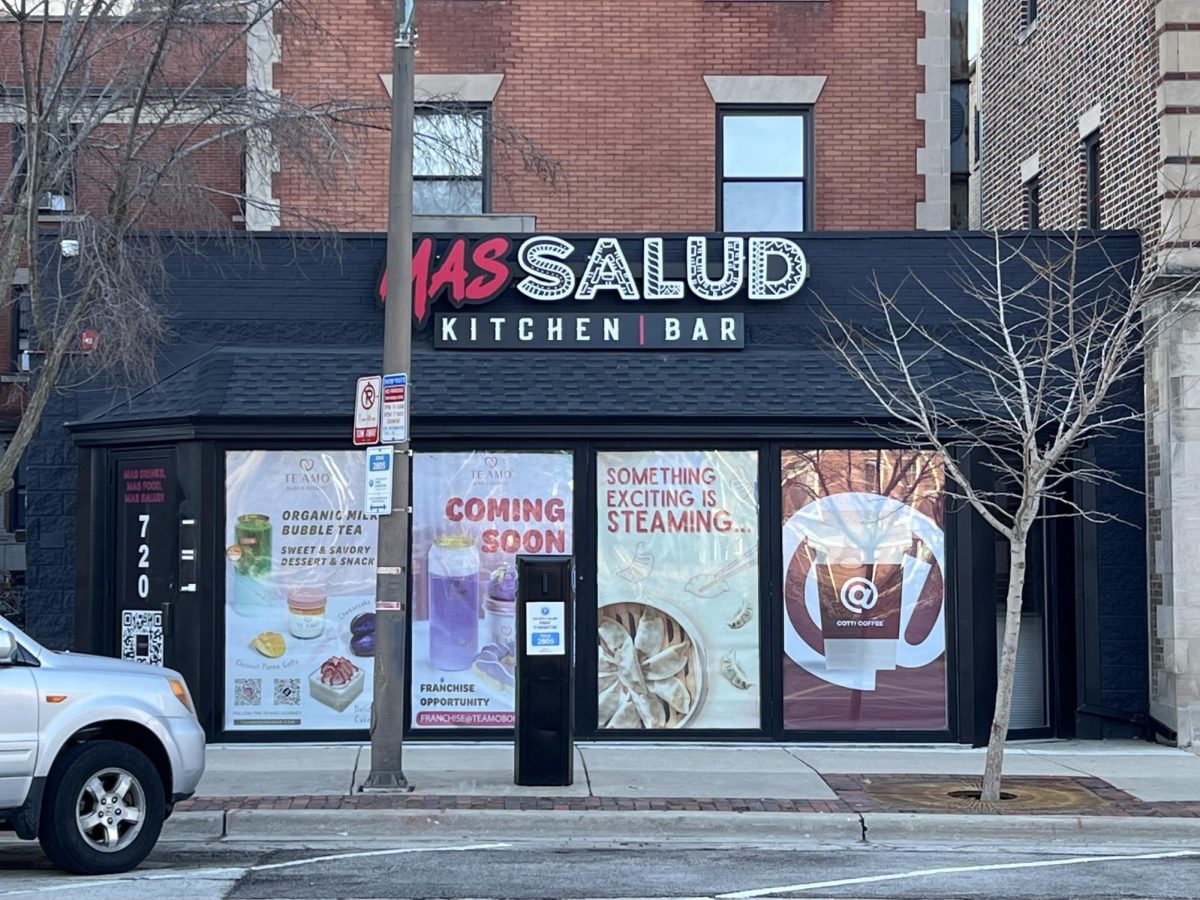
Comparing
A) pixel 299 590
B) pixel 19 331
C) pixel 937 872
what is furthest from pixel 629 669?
pixel 19 331

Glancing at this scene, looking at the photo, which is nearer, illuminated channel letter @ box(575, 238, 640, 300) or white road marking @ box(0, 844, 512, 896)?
white road marking @ box(0, 844, 512, 896)

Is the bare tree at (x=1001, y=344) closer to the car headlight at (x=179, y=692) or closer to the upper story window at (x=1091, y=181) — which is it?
the upper story window at (x=1091, y=181)

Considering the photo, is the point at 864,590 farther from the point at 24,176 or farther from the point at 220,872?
the point at 24,176

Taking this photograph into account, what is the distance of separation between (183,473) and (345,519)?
4.82 ft

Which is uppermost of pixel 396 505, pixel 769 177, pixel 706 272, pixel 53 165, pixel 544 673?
pixel 769 177

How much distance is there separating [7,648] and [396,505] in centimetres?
359

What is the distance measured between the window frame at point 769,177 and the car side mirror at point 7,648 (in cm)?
1048

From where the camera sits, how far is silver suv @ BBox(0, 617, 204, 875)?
29.0 ft

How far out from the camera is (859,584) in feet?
48.3

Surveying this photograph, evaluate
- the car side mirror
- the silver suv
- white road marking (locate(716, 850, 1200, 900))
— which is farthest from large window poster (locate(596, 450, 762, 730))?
the car side mirror

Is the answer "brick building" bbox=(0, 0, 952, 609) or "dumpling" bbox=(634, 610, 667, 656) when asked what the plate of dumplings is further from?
"brick building" bbox=(0, 0, 952, 609)

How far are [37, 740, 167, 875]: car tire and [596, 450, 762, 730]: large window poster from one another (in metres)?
5.87

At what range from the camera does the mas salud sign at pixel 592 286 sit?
15.0m

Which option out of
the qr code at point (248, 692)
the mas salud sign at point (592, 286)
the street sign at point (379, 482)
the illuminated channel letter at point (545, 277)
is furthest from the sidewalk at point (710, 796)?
the illuminated channel letter at point (545, 277)
